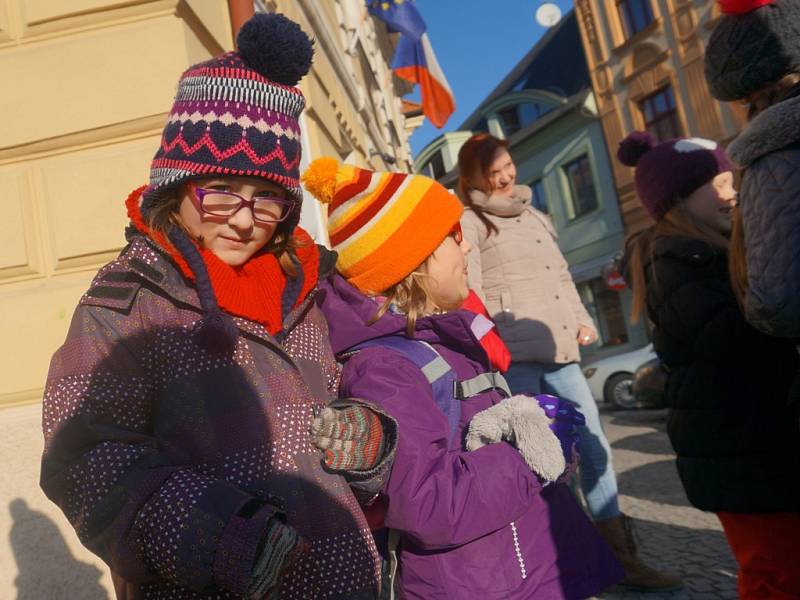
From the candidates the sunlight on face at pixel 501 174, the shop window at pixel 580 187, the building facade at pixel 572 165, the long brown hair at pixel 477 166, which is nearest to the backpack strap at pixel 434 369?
the long brown hair at pixel 477 166

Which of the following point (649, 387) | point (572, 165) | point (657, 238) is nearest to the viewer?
point (657, 238)

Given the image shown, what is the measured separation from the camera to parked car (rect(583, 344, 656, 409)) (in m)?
10.9

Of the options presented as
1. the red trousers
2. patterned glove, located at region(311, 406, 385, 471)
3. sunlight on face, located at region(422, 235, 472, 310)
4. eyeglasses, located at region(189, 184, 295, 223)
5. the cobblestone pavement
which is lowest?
the cobblestone pavement

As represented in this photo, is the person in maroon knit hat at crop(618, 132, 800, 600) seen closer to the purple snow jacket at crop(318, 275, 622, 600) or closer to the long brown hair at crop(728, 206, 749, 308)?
the long brown hair at crop(728, 206, 749, 308)

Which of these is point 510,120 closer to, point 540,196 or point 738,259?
point 540,196

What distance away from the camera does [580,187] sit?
20016mm

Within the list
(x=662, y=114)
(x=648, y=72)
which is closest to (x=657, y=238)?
(x=662, y=114)

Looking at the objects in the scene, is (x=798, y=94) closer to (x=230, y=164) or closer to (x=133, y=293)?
(x=230, y=164)

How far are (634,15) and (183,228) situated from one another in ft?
61.4

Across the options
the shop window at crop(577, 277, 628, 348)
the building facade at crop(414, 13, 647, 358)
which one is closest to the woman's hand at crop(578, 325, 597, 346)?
the building facade at crop(414, 13, 647, 358)

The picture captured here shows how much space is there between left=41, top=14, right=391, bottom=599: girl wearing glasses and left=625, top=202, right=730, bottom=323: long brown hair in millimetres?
1213

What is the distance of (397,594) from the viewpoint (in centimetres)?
146

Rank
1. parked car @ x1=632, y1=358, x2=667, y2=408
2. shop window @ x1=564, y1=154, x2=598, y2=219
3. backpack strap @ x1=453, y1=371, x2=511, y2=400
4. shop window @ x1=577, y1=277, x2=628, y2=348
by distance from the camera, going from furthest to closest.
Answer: shop window @ x1=564, y1=154, x2=598, y2=219 < shop window @ x1=577, y1=277, x2=628, y2=348 < parked car @ x1=632, y1=358, x2=667, y2=408 < backpack strap @ x1=453, y1=371, x2=511, y2=400

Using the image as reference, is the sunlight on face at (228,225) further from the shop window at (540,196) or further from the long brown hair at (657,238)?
the shop window at (540,196)
